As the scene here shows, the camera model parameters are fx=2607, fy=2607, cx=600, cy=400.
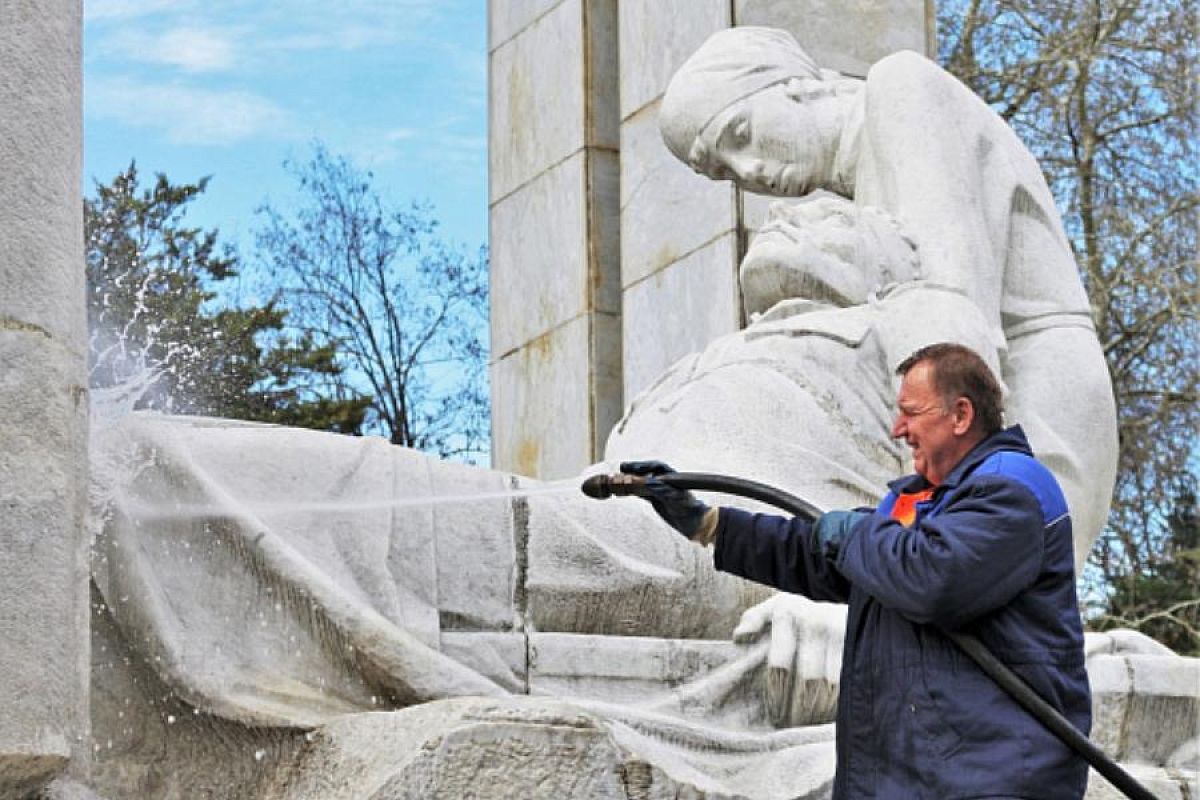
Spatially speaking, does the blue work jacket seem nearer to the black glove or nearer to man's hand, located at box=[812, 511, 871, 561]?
man's hand, located at box=[812, 511, 871, 561]

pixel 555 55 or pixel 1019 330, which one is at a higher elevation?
pixel 555 55

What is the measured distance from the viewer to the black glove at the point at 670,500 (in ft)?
14.8

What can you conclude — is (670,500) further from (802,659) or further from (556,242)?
(556,242)

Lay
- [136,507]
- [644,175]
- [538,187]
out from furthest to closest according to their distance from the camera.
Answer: [538,187] < [644,175] < [136,507]

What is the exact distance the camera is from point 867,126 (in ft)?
23.7

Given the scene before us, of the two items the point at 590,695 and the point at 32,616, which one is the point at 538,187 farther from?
the point at 32,616

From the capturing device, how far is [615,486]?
4.53 m

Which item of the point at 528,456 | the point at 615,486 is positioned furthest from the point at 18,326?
the point at 528,456

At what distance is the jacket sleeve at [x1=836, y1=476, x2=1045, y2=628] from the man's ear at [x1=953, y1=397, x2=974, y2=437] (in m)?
0.17

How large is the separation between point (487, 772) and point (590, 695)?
0.88 meters

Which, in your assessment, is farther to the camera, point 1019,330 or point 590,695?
A: point 1019,330

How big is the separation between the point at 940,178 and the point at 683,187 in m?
3.40

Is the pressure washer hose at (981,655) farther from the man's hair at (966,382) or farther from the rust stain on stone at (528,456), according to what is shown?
the rust stain on stone at (528,456)

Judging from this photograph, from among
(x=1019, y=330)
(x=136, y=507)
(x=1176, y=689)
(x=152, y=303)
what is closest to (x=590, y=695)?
(x=136, y=507)
